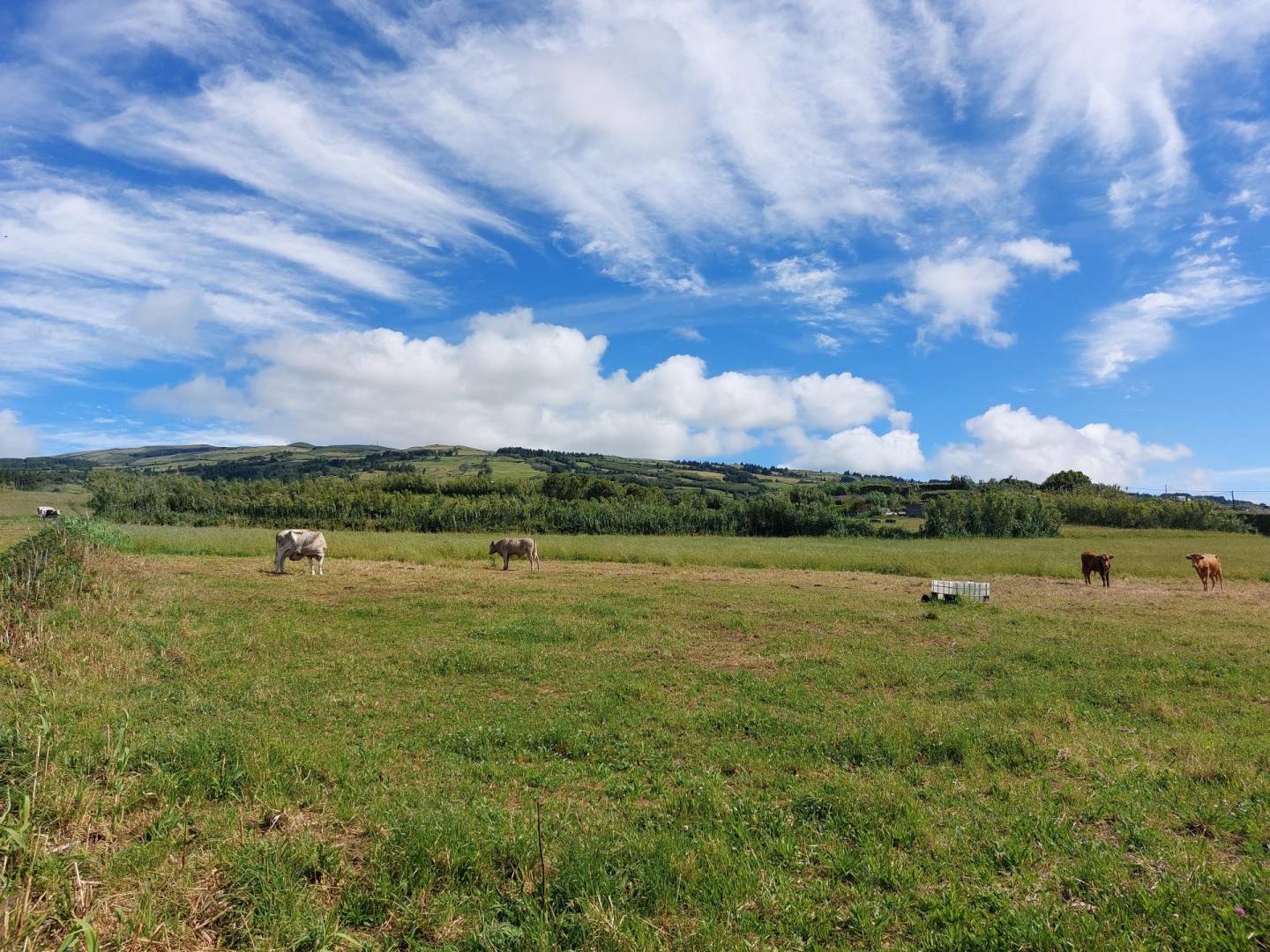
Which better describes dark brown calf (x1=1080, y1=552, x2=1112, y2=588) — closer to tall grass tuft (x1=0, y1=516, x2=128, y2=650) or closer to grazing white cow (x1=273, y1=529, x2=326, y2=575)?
grazing white cow (x1=273, y1=529, x2=326, y2=575)

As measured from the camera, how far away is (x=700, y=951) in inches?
177

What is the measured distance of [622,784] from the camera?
7.57 m

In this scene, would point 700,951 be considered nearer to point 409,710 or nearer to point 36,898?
A: point 36,898

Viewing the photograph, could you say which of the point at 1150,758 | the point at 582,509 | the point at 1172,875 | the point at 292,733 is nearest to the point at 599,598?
the point at 292,733

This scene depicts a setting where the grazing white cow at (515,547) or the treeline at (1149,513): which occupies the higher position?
the treeline at (1149,513)

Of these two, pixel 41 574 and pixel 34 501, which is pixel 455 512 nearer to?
pixel 34 501

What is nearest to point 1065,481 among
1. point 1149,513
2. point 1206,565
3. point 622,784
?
point 1149,513

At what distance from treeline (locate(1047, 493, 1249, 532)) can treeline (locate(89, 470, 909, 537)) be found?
112ft

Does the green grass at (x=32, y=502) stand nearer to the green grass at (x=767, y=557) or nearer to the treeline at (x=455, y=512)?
the treeline at (x=455, y=512)

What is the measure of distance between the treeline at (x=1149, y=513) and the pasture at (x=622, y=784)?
93.6 m

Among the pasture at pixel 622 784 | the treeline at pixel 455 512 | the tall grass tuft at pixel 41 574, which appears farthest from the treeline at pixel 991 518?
the tall grass tuft at pixel 41 574

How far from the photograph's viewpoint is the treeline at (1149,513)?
297 feet

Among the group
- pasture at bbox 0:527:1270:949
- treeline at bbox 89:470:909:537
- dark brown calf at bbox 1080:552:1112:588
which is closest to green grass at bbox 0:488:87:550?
treeline at bbox 89:470:909:537

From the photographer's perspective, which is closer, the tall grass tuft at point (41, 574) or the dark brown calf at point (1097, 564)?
the tall grass tuft at point (41, 574)
